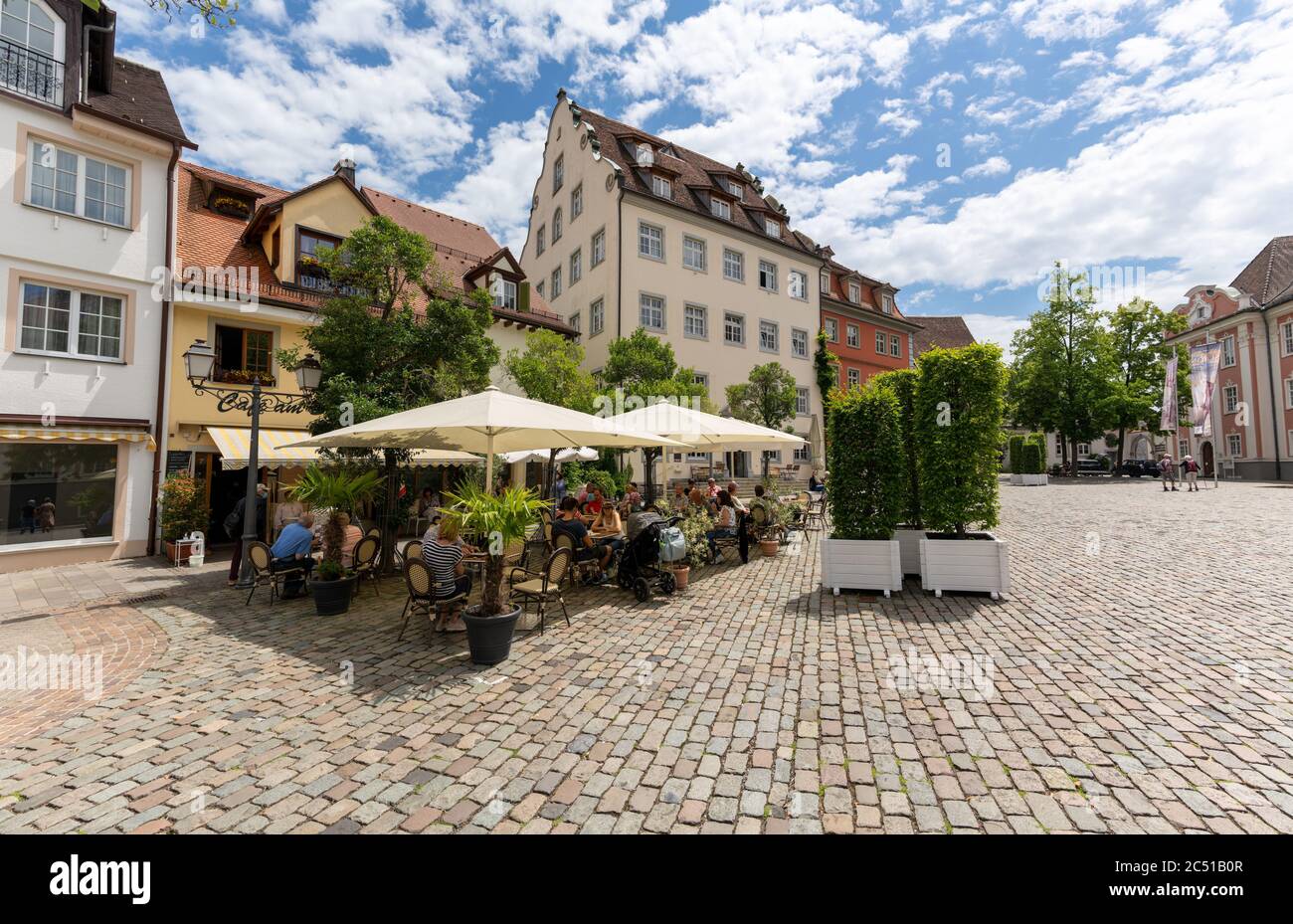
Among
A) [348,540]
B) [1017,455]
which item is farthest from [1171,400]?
[348,540]

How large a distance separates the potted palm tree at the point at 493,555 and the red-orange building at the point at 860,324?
3485 cm

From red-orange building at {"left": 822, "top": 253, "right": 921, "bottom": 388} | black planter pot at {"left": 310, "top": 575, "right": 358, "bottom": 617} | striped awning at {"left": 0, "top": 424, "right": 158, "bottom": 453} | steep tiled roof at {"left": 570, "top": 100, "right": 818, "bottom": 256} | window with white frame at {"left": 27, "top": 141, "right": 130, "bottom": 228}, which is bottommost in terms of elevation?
black planter pot at {"left": 310, "top": 575, "right": 358, "bottom": 617}

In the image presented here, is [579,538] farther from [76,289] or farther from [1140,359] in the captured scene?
[1140,359]

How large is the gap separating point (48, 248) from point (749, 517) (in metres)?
16.9

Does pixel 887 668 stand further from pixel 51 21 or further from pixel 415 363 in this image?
pixel 51 21

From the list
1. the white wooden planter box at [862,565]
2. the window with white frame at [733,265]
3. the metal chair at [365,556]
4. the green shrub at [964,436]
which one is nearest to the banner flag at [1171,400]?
the window with white frame at [733,265]

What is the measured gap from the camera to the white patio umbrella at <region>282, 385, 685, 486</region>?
6.50 metres

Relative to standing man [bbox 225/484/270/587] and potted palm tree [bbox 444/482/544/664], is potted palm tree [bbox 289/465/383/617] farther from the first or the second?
potted palm tree [bbox 444/482/544/664]

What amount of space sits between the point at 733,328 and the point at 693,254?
4.76 m

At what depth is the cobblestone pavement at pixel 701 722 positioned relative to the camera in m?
3.11

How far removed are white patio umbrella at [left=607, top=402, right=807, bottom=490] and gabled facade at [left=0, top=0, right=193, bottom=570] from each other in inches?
464

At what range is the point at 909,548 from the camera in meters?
9.18

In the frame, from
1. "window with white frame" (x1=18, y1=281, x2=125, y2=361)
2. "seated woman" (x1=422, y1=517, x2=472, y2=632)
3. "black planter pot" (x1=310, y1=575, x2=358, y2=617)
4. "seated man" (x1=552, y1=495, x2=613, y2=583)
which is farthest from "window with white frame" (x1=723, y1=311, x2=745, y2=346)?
"seated woman" (x1=422, y1=517, x2=472, y2=632)

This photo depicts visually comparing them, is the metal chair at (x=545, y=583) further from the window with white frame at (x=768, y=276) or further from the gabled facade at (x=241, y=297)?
the window with white frame at (x=768, y=276)
